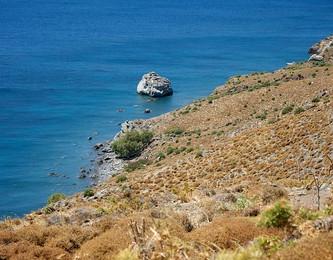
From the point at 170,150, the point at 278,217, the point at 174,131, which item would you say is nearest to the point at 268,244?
the point at 278,217

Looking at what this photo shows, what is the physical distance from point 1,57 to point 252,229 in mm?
142657

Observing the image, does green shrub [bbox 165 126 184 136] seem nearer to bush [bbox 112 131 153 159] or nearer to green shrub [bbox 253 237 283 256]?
bush [bbox 112 131 153 159]

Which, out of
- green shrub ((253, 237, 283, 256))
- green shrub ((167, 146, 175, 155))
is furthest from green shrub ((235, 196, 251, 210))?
green shrub ((167, 146, 175, 155))

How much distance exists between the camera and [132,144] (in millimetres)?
69688

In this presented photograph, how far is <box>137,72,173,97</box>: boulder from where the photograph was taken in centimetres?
10856

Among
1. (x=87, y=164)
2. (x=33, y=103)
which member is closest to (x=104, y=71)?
(x=33, y=103)

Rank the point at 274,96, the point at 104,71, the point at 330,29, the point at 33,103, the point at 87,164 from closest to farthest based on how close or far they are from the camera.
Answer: the point at 274,96 < the point at 87,164 < the point at 33,103 < the point at 104,71 < the point at 330,29

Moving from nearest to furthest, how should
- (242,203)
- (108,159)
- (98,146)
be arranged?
1. (242,203)
2. (108,159)
3. (98,146)

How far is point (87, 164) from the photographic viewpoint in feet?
241

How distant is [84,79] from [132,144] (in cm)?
5742

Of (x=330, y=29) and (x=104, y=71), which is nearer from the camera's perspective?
(x=104, y=71)

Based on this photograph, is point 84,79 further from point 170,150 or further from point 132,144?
point 170,150

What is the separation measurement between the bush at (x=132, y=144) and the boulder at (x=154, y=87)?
3443cm

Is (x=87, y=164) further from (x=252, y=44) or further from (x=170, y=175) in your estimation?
(x=252, y=44)
